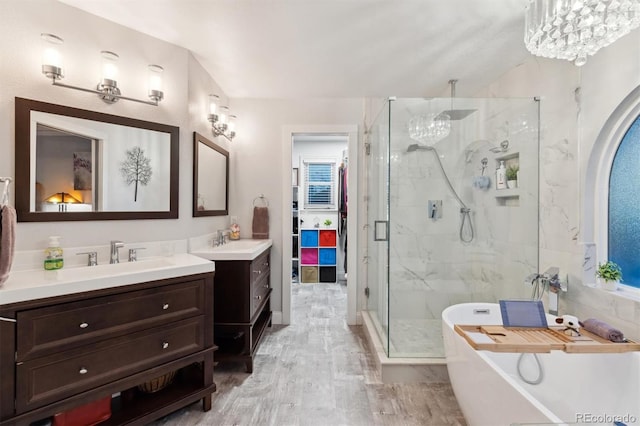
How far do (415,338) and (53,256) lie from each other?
2592 millimetres

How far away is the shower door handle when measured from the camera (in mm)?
2585

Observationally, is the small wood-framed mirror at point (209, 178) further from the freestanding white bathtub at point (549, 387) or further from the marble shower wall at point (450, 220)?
the freestanding white bathtub at point (549, 387)

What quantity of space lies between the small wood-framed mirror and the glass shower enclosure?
1570mm

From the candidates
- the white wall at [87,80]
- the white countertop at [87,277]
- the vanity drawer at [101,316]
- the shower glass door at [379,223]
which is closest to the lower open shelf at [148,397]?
the vanity drawer at [101,316]

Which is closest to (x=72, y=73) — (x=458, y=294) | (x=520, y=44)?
(x=520, y=44)

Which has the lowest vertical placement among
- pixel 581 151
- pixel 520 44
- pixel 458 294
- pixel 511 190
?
pixel 458 294

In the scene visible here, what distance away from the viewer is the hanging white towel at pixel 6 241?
1271 millimetres

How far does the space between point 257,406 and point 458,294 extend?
77.0 inches

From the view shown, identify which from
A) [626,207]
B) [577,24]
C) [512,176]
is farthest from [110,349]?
[512,176]

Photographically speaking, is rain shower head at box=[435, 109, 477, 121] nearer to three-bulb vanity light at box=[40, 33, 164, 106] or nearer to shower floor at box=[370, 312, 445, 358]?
shower floor at box=[370, 312, 445, 358]

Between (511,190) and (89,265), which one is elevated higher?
(511,190)

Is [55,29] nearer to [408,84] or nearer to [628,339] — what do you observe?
[408,84]

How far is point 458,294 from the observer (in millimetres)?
2762

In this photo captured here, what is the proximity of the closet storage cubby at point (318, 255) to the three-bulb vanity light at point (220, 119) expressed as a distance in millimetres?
2518
